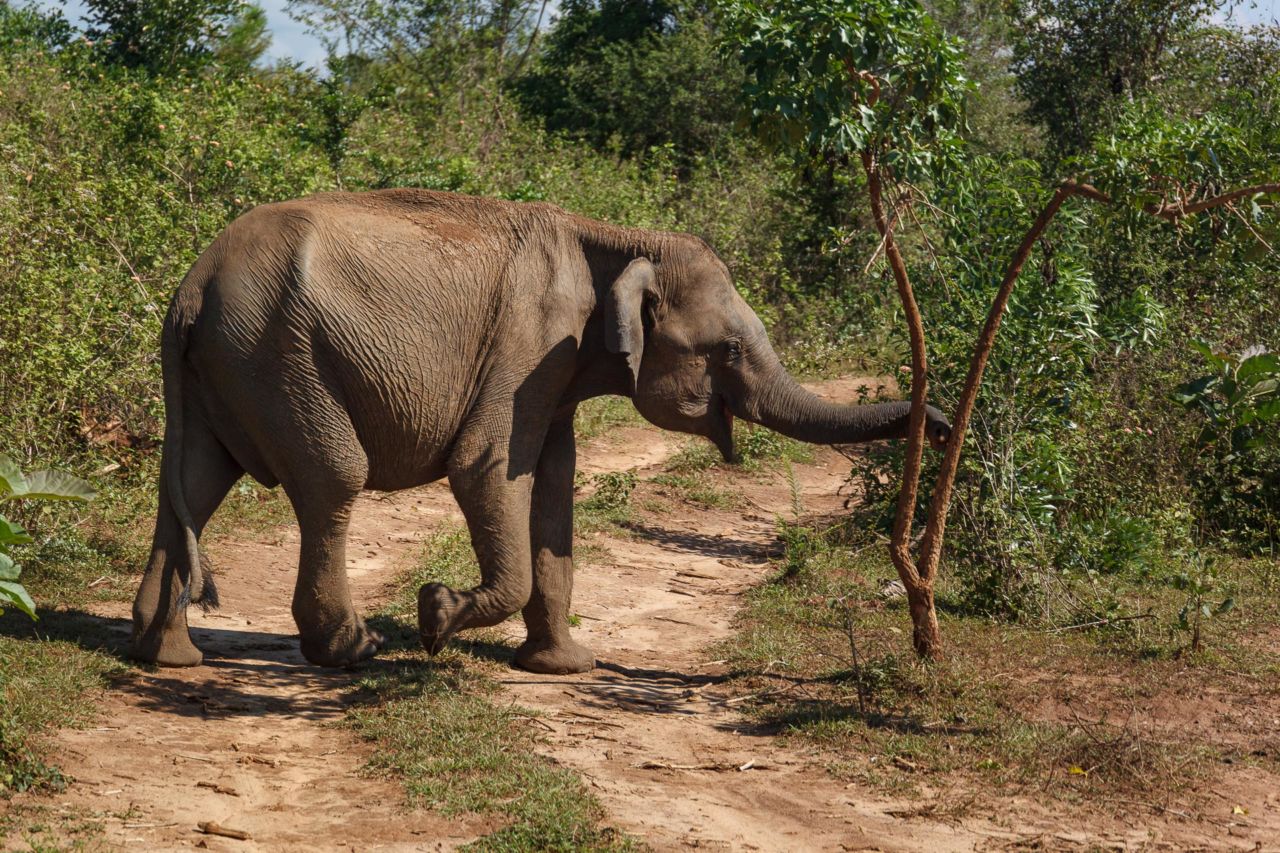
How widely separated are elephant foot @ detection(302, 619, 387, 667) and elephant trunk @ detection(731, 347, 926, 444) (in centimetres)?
215

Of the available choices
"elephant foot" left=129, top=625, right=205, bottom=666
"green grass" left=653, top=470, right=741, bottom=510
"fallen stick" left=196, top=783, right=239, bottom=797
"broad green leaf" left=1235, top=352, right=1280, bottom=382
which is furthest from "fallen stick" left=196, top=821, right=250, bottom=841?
"green grass" left=653, top=470, right=741, bottom=510

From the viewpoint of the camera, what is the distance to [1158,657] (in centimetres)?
711

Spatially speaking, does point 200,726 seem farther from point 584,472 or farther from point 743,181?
point 743,181

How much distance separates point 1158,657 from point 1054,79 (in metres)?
9.99

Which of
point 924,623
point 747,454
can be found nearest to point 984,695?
point 924,623

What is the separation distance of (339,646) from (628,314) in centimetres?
210

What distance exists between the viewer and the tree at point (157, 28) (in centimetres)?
1814

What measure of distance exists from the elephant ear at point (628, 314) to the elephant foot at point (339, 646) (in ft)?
5.91

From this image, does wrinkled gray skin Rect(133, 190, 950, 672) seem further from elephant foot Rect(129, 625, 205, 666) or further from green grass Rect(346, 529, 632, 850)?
green grass Rect(346, 529, 632, 850)

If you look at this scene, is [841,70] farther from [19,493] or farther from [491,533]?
[19,493]

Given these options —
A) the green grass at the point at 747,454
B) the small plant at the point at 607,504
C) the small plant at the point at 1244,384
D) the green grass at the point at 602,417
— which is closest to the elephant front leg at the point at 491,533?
the small plant at the point at 1244,384

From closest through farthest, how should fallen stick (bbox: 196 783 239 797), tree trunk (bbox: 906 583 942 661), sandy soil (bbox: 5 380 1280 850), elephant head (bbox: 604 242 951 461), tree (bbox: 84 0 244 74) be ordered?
sandy soil (bbox: 5 380 1280 850) < fallen stick (bbox: 196 783 239 797) < tree trunk (bbox: 906 583 942 661) < elephant head (bbox: 604 242 951 461) < tree (bbox: 84 0 244 74)

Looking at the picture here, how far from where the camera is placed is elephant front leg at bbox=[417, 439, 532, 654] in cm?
654

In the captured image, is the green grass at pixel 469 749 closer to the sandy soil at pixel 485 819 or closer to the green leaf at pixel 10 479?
the sandy soil at pixel 485 819
